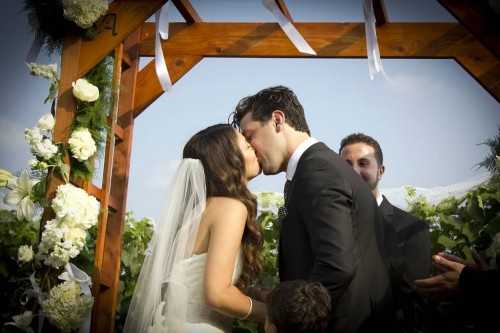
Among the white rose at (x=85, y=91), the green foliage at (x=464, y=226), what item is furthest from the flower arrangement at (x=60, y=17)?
the green foliage at (x=464, y=226)

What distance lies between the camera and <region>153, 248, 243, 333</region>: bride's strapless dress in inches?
178

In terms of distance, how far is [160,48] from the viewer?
573cm

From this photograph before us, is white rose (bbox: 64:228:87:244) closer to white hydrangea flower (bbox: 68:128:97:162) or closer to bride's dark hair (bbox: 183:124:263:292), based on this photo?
white hydrangea flower (bbox: 68:128:97:162)

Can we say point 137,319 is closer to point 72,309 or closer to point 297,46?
point 72,309

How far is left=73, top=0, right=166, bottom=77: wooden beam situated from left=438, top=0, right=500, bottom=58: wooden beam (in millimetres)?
1957

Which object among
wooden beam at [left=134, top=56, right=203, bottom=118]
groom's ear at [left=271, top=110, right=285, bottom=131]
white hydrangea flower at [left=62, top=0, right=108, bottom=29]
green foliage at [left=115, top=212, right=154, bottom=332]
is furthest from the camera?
green foliage at [left=115, top=212, right=154, bottom=332]

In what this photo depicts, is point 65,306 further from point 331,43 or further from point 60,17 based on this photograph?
point 331,43

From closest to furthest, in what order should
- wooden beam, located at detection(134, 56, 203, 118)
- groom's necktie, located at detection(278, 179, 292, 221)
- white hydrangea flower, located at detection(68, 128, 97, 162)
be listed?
groom's necktie, located at detection(278, 179, 292, 221) < white hydrangea flower, located at detection(68, 128, 97, 162) < wooden beam, located at detection(134, 56, 203, 118)

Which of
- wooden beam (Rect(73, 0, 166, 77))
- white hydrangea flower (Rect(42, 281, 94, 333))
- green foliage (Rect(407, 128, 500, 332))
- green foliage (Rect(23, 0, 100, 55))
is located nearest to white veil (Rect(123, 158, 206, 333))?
white hydrangea flower (Rect(42, 281, 94, 333))

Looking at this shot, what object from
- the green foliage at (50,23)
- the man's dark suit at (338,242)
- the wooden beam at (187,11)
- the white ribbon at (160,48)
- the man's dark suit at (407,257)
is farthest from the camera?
the wooden beam at (187,11)

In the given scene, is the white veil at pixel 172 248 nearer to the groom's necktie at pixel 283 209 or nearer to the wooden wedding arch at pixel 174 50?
the groom's necktie at pixel 283 209

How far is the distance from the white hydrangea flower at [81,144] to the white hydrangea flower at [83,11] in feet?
2.42

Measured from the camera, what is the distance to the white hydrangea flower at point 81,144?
5.22 metres

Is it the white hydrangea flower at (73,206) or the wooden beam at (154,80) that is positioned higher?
the wooden beam at (154,80)
